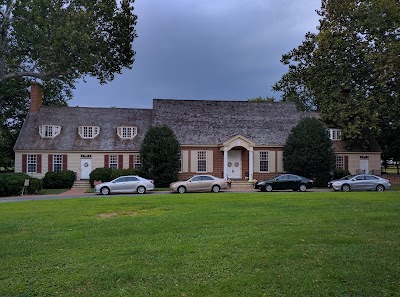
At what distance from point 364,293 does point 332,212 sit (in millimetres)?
7711

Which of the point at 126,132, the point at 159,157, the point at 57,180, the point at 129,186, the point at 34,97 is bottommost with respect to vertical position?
the point at 129,186

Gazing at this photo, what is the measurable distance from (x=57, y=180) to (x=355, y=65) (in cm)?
2869

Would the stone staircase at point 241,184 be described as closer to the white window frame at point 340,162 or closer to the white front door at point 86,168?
the white window frame at point 340,162

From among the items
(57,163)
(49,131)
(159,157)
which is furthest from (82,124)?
(159,157)

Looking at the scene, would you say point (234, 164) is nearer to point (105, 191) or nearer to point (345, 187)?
point (345, 187)

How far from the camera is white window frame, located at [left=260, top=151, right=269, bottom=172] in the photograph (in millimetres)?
36456

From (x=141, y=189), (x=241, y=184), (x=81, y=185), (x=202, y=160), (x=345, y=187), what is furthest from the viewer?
(x=202, y=160)

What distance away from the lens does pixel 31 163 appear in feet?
112

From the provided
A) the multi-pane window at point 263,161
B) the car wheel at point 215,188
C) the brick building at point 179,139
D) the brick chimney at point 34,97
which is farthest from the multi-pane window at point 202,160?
the brick chimney at point 34,97

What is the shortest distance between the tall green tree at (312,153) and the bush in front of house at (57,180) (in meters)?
19.4

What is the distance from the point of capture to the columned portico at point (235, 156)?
114 ft

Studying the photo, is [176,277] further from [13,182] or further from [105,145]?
[105,145]

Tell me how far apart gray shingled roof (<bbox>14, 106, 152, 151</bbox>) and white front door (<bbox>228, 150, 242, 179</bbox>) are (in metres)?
8.68

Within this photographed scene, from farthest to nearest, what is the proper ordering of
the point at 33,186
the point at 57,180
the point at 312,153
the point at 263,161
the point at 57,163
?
1. the point at 263,161
2. the point at 57,163
3. the point at 312,153
4. the point at 57,180
5. the point at 33,186
